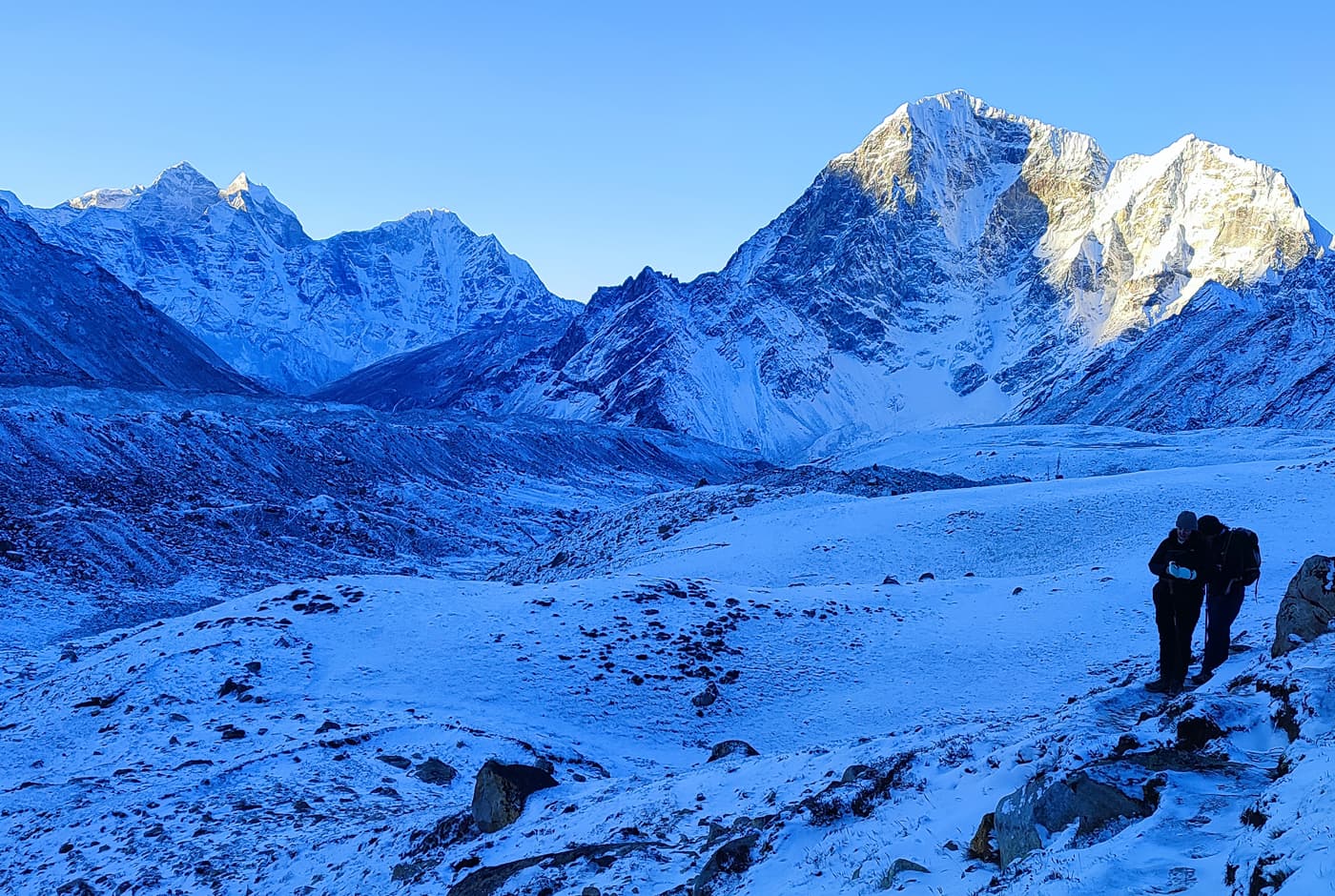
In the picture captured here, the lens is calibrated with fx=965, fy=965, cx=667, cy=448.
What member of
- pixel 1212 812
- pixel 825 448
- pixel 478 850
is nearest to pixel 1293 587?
pixel 1212 812

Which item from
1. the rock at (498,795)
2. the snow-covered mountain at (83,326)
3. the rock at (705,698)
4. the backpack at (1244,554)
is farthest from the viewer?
the snow-covered mountain at (83,326)

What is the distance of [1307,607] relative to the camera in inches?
472

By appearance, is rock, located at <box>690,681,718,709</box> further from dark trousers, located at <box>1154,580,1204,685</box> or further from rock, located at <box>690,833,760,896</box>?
rock, located at <box>690,833,760,896</box>

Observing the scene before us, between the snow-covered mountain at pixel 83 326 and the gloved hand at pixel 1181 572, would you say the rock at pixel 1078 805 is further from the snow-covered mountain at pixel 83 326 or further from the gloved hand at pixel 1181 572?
the snow-covered mountain at pixel 83 326

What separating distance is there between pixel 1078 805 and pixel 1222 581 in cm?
535

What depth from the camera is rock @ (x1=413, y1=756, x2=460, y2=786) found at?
55.1 feet

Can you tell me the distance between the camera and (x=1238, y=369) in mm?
128625

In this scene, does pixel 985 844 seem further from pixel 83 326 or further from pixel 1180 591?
pixel 83 326

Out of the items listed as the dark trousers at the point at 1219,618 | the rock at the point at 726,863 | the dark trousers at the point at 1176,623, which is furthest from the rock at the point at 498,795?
the dark trousers at the point at 1219,618

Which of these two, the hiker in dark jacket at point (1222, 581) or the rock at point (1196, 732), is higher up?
the hiker in dark jacket at point (1222, 581)

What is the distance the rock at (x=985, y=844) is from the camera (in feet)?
25.5

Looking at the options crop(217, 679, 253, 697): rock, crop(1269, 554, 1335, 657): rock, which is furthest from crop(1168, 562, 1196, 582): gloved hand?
crop(217, 679, 253, 697): rock

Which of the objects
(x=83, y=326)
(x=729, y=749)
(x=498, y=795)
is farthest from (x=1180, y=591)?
(x=83, y=326)

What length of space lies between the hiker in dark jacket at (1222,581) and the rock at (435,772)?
11.9m
